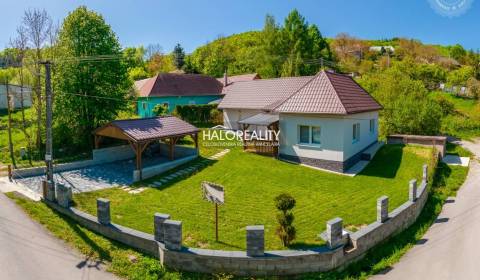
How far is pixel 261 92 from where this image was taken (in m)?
28.3

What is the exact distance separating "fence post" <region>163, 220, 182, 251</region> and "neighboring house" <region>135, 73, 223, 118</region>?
26152mm

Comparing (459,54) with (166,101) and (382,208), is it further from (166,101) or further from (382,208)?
(382,208)

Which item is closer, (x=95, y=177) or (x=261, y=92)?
(x=95, y=177)

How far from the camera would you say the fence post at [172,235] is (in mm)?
9086

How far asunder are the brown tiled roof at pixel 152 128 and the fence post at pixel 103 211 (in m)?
6.48

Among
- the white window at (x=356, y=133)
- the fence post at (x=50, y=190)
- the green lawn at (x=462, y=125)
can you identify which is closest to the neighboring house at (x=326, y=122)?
the white window at (x=356, y=133)

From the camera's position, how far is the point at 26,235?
11.0m

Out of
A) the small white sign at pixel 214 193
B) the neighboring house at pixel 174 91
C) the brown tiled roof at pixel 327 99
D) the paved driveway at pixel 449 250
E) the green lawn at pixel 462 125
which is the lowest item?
the paved driveway at pixel 449 250

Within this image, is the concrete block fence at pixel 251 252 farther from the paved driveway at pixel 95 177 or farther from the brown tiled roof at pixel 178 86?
the brown tiled roof at pixel 178 86

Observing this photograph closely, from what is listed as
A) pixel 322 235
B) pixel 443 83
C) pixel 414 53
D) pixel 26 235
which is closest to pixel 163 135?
pixel 26 235

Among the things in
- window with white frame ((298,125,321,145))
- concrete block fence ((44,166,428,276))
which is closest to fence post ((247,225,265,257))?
concrete block fence ((44,166,428,276))

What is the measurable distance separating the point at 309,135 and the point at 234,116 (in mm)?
11293

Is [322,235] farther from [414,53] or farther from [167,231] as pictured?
[414,53]

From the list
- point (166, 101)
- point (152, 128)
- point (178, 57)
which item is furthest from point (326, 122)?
point (178, 57)
